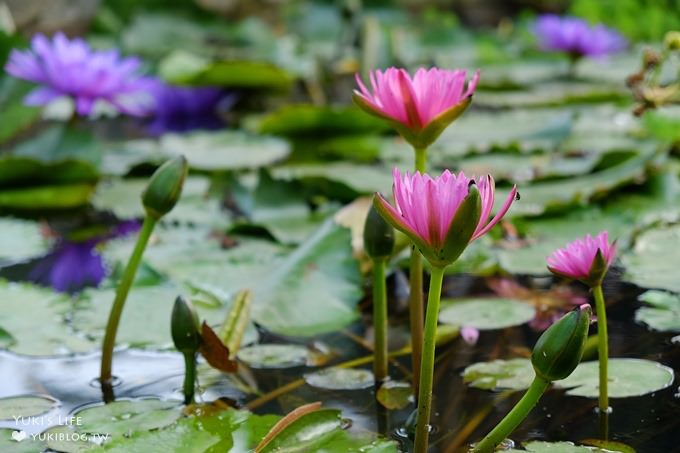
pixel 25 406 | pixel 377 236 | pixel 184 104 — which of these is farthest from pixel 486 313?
pixel 184 104

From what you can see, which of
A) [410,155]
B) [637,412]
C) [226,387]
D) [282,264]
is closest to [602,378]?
[637,412]

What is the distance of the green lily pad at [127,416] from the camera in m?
0.85

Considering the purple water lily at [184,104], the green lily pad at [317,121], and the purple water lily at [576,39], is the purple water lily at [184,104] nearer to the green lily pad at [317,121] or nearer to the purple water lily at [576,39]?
the green lily pad at [317,121]

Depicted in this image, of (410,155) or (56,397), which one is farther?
(410,155)

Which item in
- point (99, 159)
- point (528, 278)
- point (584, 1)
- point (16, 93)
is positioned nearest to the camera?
point (528, 278)

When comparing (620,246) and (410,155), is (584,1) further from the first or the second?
(620,246)

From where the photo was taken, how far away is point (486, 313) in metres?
1.16

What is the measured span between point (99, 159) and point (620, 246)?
38.9 inches

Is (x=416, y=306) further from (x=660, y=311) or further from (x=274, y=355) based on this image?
(x=660, y=311)

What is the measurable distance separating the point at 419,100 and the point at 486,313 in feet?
1.37

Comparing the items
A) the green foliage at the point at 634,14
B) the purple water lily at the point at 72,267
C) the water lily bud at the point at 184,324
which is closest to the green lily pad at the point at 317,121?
the purple water lily at the point at 72,267

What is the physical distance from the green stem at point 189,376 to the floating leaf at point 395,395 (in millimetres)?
186

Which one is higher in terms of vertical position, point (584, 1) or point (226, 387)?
point (584, 1)

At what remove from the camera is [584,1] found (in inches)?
159
